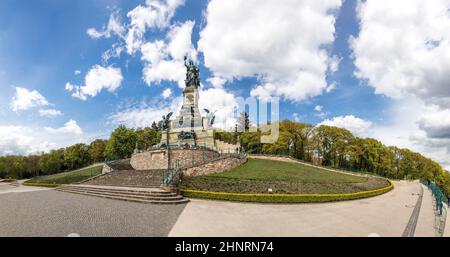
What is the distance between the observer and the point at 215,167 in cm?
2417

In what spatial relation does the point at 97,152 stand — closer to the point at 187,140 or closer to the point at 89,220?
the point at 187,140

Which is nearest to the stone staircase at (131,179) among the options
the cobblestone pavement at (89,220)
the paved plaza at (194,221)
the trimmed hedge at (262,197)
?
the trimmed hedge at (262,197)

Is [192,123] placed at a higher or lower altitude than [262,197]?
higher

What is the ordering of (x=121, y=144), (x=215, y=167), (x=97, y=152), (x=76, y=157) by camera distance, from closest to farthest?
(x=215, y=167)
(x=121, y=144)
(x=97, y=152)
(x=76, y=157)

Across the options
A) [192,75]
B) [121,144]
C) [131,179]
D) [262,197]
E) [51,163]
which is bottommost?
[51,163]

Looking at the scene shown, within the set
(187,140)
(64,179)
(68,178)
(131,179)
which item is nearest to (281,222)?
(131,179)

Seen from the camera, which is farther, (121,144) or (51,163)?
(51,163)

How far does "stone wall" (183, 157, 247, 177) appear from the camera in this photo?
852 inches

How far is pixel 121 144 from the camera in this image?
160 feet

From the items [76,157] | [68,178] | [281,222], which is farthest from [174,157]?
[76,157]

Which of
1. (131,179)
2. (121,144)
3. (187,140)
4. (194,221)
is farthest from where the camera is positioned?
(121,144)

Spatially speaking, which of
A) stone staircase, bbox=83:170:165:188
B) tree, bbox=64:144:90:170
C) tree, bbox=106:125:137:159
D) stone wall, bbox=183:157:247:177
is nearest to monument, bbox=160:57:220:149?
stone wall, bbox=183:157:247:177

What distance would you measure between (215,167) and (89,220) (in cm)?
1509
